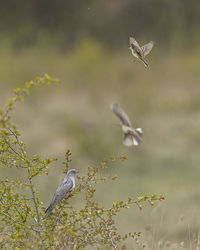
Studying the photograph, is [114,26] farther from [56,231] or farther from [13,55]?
[56,231]

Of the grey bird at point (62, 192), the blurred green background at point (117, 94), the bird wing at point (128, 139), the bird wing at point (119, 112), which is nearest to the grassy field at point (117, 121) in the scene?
the blurred green background at point (117, 94)

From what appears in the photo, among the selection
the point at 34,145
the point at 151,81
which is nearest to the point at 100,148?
the point at 34,145

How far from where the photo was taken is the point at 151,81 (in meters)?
22.5

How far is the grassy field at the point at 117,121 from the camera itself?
462 inches

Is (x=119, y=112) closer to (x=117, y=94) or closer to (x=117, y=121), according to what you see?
(x=117, y=121)

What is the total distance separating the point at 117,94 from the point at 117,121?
402 centimetres

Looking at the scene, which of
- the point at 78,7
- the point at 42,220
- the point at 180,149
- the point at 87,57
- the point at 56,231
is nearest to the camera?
the point at 56,231

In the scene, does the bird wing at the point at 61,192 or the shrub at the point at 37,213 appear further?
the bird wing at the point at 61,192

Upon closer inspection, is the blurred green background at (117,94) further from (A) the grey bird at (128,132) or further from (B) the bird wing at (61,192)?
(A) the grey bird at (128,132)

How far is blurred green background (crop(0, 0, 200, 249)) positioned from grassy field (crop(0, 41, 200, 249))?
0.03 metres

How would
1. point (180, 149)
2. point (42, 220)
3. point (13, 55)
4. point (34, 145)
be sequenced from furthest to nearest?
point (13, 55), point (34, 145), point (180, 149), point (42, 220)

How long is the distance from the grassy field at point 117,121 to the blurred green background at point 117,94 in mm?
34

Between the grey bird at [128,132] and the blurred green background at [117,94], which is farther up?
the blurred green background at [117,94]

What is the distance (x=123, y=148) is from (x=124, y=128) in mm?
11568
